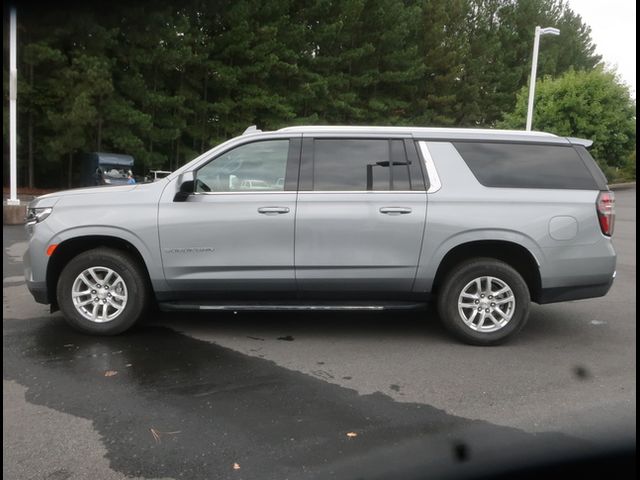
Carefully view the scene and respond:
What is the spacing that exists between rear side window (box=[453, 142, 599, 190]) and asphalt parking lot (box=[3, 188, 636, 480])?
1.46 metres

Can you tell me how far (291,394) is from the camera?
3.91 meters

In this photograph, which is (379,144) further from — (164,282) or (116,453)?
(116,453)

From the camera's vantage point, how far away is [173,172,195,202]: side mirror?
4.90m

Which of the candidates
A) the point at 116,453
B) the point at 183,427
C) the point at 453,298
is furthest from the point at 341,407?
the point at 453,298

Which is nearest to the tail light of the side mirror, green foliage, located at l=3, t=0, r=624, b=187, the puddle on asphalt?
the puddle on asphalt

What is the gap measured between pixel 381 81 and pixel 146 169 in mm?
14552

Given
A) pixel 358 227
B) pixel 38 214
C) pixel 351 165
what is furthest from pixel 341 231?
pixel 38 214

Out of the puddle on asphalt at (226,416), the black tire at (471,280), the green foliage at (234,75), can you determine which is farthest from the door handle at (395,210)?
the green foliage at (234,75)

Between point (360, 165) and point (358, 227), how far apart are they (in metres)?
0.59

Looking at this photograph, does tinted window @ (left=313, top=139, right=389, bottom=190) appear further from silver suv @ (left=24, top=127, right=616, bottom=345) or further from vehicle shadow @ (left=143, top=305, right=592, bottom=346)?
vehicle shadow @ (left=143, top=305, right=592, bottom=346)

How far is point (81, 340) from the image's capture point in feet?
16.5

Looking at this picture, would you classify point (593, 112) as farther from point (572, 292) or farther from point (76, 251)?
point (76, 251)

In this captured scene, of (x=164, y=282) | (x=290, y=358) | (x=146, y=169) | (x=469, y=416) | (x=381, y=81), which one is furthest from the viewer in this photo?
(x=381, y=81)

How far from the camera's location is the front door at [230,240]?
16.2 ft
